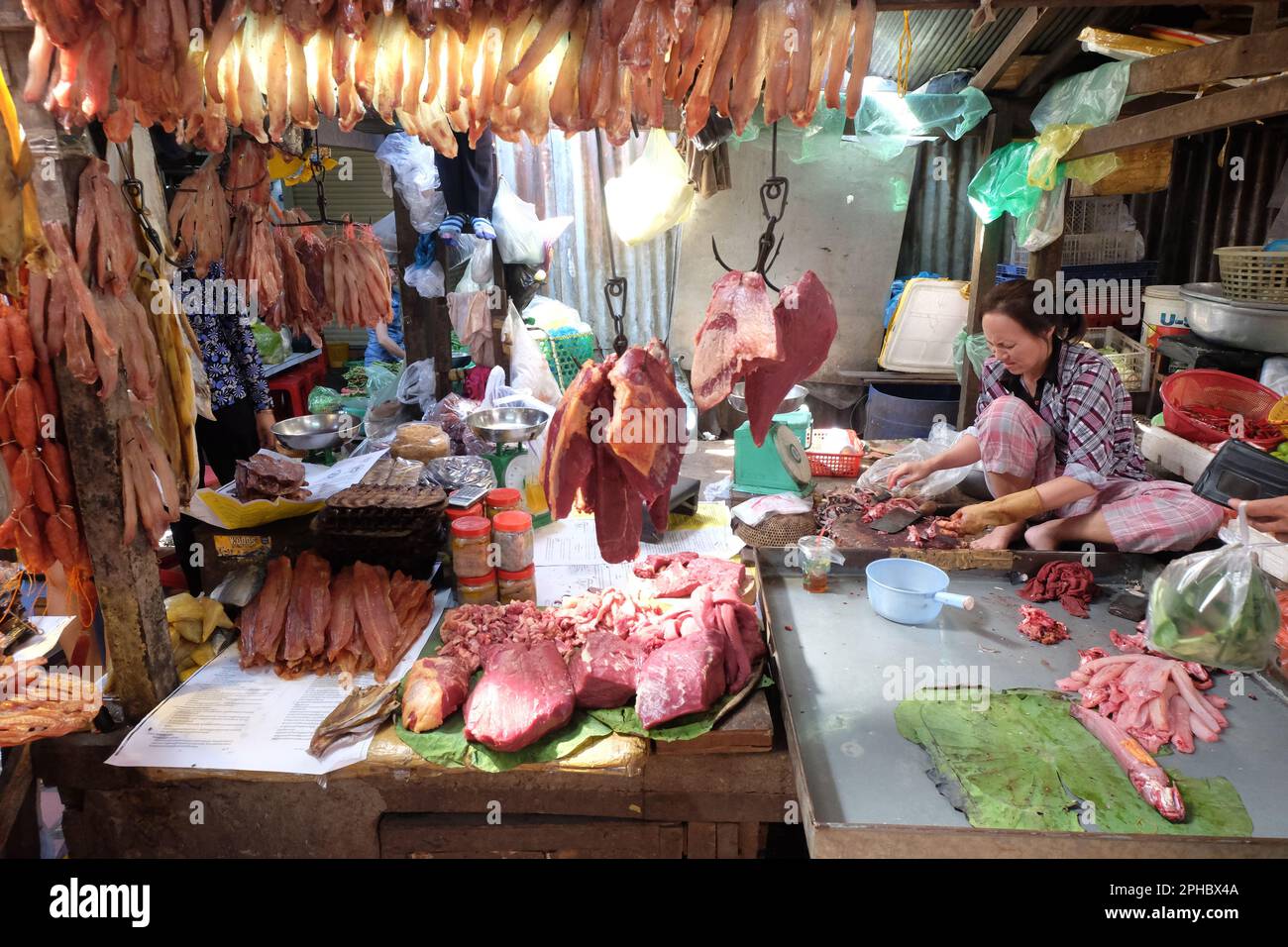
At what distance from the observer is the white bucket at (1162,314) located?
18.7ft

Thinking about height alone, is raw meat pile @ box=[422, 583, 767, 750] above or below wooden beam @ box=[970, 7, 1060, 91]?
below

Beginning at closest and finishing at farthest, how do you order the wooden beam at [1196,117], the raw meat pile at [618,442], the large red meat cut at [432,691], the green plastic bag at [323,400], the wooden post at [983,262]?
the raw meat pile at [618,442], the large red meat cut at [432,691], the wooden beam at [1196,117], the wooden post at [983,262], the green plastic bag at [323,400]

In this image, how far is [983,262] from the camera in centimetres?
582

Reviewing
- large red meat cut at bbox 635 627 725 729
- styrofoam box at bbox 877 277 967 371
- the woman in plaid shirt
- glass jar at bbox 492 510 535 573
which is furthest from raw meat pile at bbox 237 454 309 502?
styrofoam box at bbox 877 277 967 371

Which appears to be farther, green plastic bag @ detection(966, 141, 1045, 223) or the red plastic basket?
green plastic bag @ detection(966, 141, 1045, 223)

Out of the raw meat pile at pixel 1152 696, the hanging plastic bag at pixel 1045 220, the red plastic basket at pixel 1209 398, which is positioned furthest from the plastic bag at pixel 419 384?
the red plastic basket at pixel 1209 398

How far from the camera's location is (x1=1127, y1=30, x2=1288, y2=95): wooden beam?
9.23 ft

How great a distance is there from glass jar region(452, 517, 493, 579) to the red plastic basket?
4389mm

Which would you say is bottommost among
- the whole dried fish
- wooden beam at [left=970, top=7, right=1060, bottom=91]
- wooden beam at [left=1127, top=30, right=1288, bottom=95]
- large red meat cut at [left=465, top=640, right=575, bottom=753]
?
the whole dried fish

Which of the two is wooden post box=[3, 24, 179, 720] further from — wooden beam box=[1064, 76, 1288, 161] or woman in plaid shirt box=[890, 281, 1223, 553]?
wooden beam box=[1064, 76, 1288, 161]

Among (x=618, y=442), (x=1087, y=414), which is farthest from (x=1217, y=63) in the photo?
(x=618, y=442)

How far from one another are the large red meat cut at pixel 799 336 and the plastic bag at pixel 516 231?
4.24m

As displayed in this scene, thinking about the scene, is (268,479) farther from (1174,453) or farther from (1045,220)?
(1174,453)

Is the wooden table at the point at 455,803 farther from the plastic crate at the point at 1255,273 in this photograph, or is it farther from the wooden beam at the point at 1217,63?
the plastic crate at the point at 1255,273
